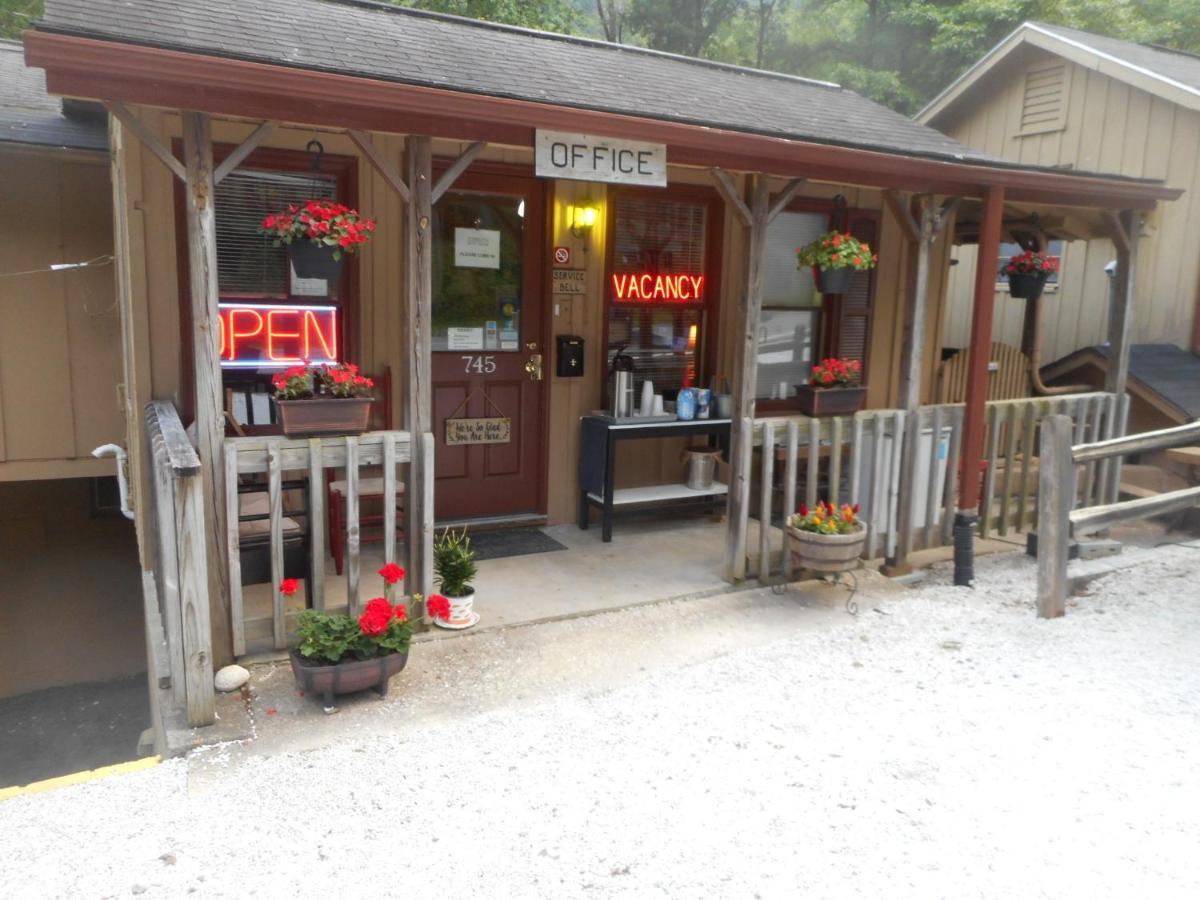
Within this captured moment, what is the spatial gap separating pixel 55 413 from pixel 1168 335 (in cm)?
917

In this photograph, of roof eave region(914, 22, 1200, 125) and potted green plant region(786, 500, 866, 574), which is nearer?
potted green plant region(786, 500, 866, 574)

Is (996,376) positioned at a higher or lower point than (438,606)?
higher

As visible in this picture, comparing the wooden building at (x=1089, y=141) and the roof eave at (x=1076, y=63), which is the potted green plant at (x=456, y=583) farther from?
the roof eave at (x=1076, y=63)

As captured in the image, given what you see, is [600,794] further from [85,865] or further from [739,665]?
[85,865]

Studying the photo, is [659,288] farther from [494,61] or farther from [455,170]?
[455,170]

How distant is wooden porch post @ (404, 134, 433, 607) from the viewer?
3.99 metres

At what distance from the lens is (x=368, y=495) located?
211 inches

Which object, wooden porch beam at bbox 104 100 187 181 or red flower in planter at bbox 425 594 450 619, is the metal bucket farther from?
wooden porch beam at bbox 104 100 187 181

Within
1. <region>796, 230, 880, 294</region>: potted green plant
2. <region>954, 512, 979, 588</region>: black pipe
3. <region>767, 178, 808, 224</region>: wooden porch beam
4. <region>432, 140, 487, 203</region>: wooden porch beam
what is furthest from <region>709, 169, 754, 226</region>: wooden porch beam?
<region>954, 512, 979, 588</region>: black pipe

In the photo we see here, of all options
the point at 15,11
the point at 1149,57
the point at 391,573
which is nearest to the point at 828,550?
the point at 391,573

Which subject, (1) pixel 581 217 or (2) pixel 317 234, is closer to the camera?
(2) pixel 317 234

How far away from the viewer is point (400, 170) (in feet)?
17.9

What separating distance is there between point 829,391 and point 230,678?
350 cm

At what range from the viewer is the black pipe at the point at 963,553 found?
5.41 meters
